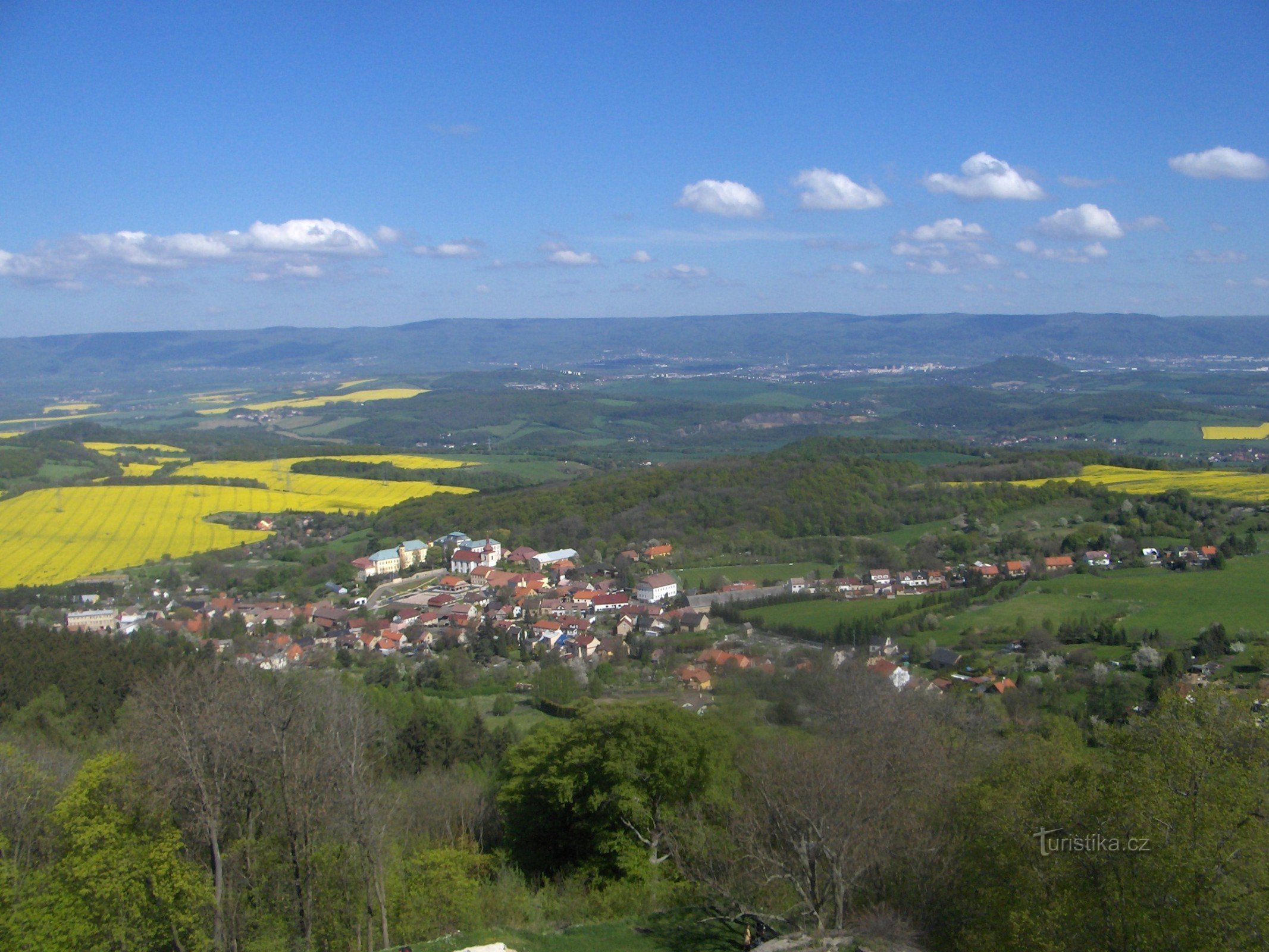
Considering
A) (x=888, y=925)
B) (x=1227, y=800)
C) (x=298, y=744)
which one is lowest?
(x=888, y=925)

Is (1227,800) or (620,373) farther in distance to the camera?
(620,373)

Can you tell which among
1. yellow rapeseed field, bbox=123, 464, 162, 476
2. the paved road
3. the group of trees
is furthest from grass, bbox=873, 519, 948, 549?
yellow rapeseed field, bbox=123, 464, 162, 476

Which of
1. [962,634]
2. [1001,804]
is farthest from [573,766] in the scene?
[962,634]

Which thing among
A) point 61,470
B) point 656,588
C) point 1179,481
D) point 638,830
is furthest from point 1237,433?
point 61,470

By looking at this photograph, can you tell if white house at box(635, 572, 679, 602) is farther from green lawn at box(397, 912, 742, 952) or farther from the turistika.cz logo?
the turistika.cz logo

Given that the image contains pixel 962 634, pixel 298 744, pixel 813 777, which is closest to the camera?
pixel 813 777

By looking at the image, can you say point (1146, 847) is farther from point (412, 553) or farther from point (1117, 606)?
point (412, 553)

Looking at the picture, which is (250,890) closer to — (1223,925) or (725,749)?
(725,749)

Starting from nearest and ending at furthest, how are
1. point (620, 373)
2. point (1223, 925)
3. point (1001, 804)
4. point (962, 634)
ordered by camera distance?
point (1223, 925) < point (1001, 804) < point (962, 634) < point (620, 373)
